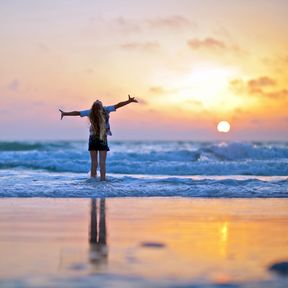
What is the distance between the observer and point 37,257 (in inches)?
173

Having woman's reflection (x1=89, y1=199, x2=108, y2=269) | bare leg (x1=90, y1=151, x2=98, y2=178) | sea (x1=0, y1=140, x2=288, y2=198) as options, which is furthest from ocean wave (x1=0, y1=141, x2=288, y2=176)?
woman's reflection (x1=89, y1=199, x2=108, y2=269)

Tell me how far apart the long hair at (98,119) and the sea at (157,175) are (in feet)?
3.34

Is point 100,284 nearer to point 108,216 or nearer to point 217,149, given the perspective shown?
point 108,216

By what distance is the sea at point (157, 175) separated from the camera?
9.80 meters

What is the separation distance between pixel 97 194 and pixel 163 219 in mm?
3146

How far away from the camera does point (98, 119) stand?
11805 mm

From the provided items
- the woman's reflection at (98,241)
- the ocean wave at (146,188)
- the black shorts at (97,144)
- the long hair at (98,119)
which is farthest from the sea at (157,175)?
the woman's reflection at (98,241)

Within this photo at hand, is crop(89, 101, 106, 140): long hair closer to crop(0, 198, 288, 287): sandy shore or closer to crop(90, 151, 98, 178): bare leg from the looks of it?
crop(90, 151, 98, 178): bare leg

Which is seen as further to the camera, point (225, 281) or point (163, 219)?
point (163, 219)

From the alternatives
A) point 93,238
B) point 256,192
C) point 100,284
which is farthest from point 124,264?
point 256,192

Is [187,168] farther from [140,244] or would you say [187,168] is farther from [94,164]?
[140,244]

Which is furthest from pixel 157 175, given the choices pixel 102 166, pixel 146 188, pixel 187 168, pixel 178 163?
pixel 146 188

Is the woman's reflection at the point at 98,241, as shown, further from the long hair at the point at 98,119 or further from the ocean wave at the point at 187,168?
Answer: the ocean wave at the point at 187,168

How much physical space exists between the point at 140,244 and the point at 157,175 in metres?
11.5
